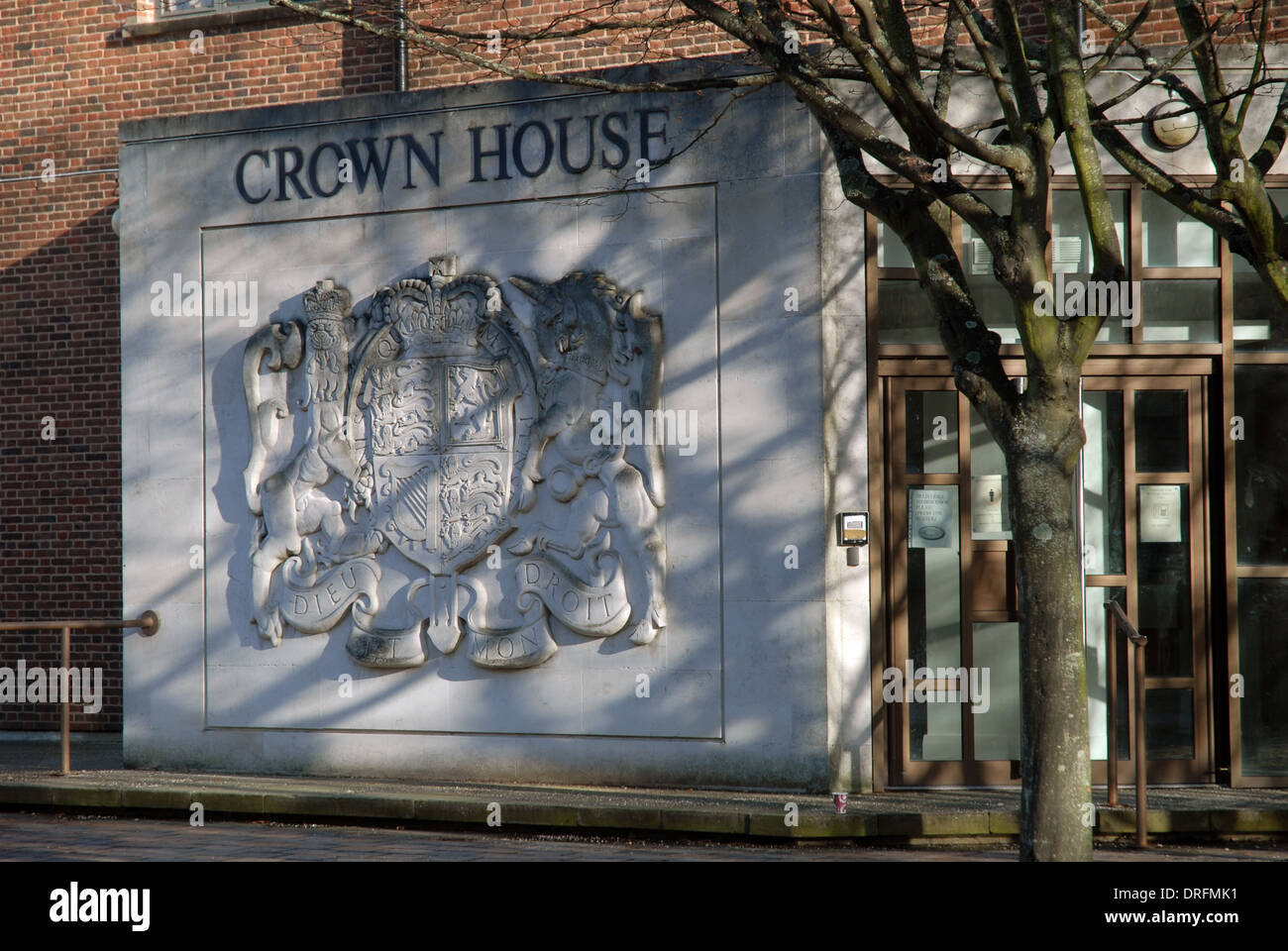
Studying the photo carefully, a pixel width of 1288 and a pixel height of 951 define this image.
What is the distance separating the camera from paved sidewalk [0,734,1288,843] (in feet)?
28.1

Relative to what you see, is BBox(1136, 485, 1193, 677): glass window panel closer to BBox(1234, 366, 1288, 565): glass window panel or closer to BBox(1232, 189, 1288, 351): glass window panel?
BBox(1234, 366, 1288, 565): glass window panel

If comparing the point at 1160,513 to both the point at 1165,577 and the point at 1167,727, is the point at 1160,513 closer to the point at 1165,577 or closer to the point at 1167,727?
the point at 1165,577

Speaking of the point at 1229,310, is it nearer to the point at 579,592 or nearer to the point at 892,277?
the point at 892,277

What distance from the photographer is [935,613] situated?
32.3 feet

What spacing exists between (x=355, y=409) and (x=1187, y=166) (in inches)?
233

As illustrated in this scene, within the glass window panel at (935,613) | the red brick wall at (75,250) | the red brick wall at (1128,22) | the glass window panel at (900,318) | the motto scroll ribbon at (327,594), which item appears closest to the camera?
the glass window panel at (935,613)

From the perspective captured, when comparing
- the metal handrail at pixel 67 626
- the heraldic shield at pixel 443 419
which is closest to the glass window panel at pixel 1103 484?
the heraldic shield at pixel 443 419

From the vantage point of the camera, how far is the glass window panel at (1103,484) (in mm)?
9914

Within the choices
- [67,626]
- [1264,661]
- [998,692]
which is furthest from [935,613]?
[67,626]

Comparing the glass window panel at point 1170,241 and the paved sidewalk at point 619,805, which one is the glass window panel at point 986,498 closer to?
the glass window panel at point 1170,241

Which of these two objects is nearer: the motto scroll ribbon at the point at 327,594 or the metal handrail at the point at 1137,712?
the metal handrail at the point at 1137,712

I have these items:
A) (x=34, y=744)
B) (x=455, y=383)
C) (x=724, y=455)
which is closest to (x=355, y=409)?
(x=455, y=383)

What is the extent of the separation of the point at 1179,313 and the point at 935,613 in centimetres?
259

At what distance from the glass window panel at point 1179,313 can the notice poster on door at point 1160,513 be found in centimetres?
101
